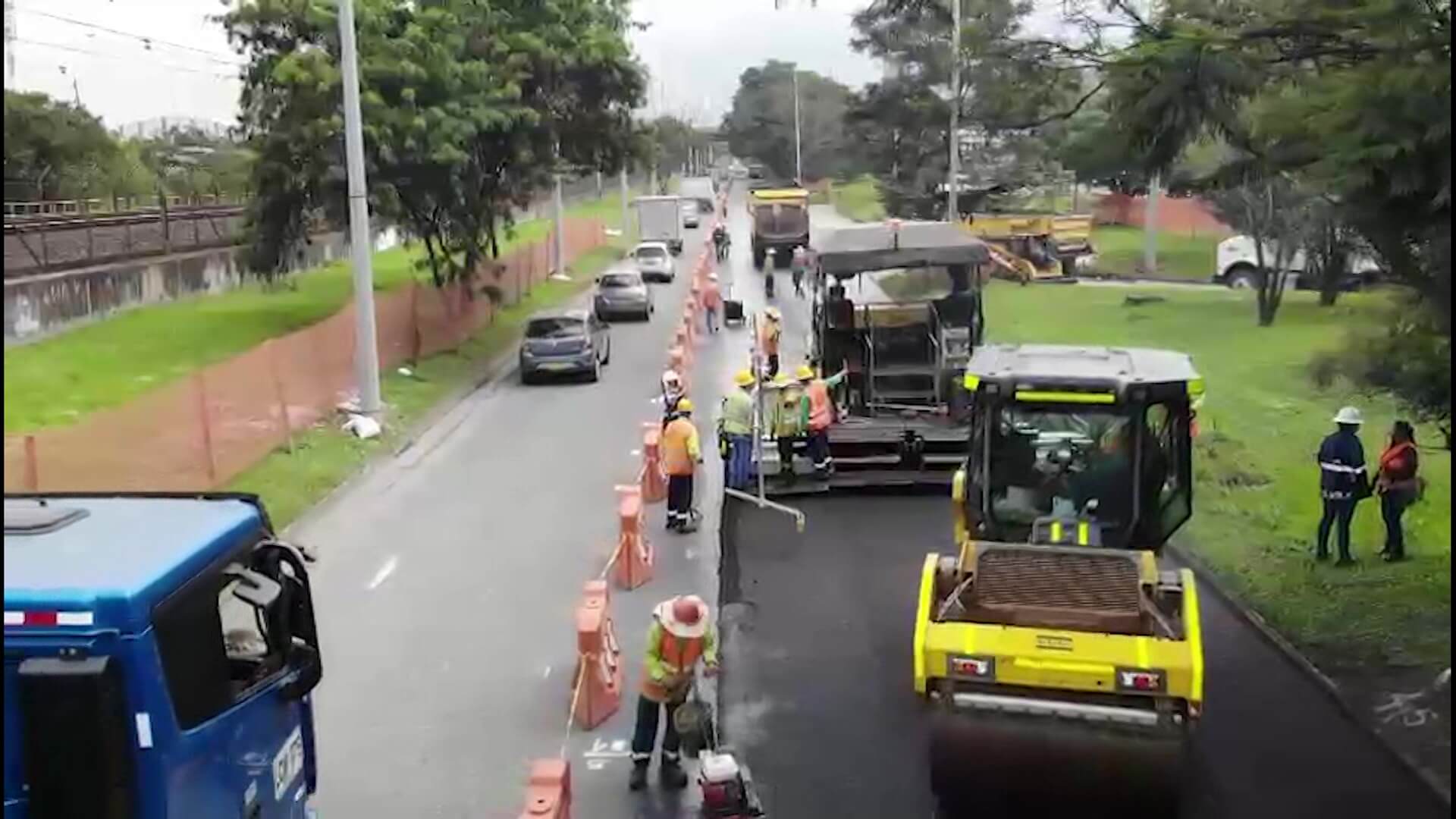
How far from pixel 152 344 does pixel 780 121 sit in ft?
239

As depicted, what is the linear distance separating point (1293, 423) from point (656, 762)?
14.3 meters

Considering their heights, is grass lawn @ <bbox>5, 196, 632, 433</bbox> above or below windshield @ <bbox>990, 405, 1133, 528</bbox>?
below

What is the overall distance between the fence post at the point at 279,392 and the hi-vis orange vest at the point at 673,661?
12.3 m

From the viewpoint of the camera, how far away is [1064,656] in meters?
7.85

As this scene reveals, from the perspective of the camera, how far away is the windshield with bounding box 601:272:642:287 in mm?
39438

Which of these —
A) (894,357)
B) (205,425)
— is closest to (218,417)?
(205,425)

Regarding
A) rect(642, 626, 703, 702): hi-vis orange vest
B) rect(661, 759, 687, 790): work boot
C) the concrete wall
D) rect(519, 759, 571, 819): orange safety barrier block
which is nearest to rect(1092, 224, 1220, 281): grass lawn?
the concrete wall

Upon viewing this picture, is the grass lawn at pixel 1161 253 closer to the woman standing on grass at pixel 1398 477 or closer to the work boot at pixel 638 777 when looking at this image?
the woman standing on grass at pixel 1398 477

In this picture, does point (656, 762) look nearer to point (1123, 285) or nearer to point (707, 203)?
point (1123, 285)

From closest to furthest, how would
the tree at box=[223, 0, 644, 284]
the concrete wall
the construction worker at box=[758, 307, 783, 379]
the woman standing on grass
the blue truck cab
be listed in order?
the blue truck cab
the woman standing on grass
the construction worker at box=[758, 307, 783, 379]
the concrete wall
the tree at box=[223, 0, 644, 284]

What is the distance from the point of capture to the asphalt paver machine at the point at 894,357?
16.3 m

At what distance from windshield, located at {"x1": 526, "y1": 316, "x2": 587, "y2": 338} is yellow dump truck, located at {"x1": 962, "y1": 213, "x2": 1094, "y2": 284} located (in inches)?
815

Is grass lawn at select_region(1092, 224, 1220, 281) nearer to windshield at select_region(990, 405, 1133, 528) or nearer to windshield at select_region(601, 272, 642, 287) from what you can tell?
windshield at select_region(601, 272, 642, 287)

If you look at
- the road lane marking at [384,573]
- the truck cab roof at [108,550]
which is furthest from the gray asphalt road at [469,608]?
the truck cab roof at [108,550]
